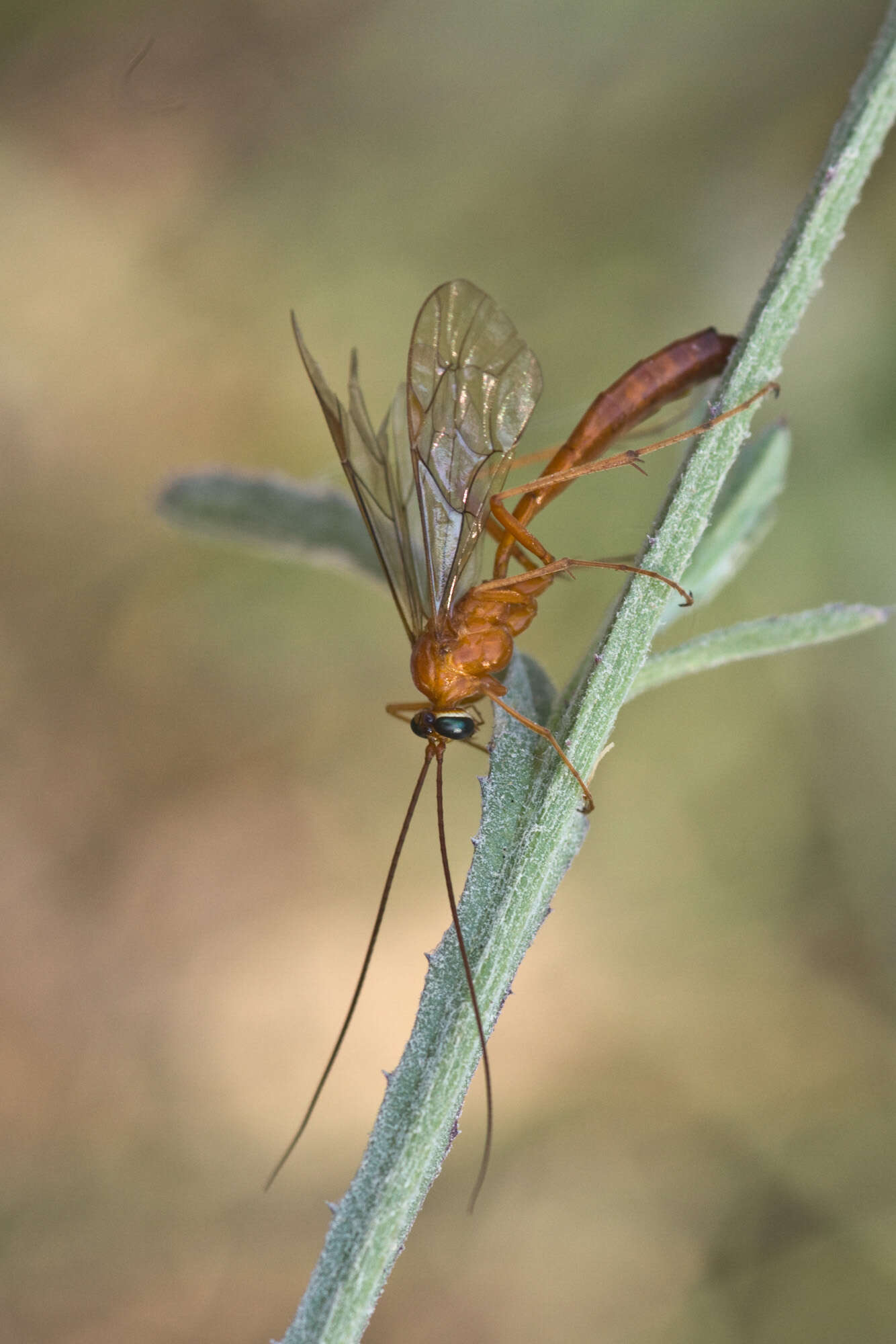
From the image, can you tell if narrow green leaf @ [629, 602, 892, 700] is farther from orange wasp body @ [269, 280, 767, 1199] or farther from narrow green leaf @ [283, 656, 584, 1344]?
orange wasp body @ [269, 280, 767, 1199]

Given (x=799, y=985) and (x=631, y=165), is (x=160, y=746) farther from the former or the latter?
(x=631, y=165)

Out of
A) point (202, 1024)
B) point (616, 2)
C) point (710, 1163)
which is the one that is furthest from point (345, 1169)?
point (616, 2)

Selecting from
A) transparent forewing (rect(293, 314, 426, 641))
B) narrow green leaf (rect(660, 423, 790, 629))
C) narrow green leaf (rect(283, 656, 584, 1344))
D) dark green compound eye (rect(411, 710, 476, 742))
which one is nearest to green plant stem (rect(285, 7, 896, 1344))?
narrow green leaf (rect(283, 656, 584, 1344))

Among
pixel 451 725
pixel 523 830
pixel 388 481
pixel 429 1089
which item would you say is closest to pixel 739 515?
pixel 451 725

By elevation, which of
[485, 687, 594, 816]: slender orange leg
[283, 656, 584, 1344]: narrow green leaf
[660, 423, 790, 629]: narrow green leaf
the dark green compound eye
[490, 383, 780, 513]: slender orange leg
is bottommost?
[283, 656, 584, 1344]: narrow green leaf

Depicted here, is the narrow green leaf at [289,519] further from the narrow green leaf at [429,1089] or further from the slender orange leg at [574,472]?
the narrow green leaf at [429,1089]

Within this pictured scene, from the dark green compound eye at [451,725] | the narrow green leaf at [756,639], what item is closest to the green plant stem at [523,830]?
the narrow green leaf at [756,639]
